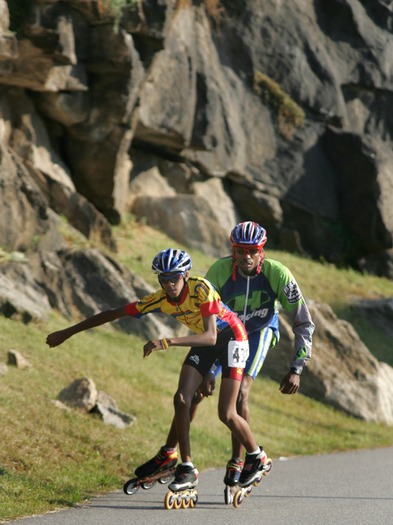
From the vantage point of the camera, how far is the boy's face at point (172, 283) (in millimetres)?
8547

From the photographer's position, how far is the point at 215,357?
9.07m

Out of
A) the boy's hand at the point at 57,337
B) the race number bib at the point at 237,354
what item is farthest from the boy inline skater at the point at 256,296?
A: the boy's hand at the point at 57,337

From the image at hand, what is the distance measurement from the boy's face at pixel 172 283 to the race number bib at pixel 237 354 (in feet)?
2.53

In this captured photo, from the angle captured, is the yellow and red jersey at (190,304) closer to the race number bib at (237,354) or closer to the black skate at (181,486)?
the race number bib at (237,354)

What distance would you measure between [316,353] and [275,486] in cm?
1121

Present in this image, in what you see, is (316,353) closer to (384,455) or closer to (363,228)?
(384,455)

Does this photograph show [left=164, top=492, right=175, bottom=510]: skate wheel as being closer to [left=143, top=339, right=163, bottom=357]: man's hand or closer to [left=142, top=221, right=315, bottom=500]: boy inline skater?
[left=142, top=221, right=315, bottom=500]: boy inline skater

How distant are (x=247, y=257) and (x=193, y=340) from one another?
1.32m

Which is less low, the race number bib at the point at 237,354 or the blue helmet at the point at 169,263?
the blue helmet at the point at 169,263

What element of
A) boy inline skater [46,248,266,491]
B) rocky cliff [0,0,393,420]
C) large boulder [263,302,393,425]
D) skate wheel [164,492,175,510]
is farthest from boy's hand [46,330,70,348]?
large boulder [263,302,393,425]

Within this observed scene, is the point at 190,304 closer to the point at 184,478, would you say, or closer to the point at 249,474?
the point at 184,478

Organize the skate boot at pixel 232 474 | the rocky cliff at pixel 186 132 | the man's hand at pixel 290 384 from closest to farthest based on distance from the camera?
the skate boot at pixel 232 474, the man's hand at pixel 290 384, the rocky cliff at pixel 186 132

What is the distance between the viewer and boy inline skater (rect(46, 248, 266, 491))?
8531mm

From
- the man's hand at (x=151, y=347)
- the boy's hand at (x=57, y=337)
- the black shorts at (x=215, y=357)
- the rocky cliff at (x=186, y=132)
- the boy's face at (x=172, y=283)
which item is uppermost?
the man's hand at (x=151, y=347)
